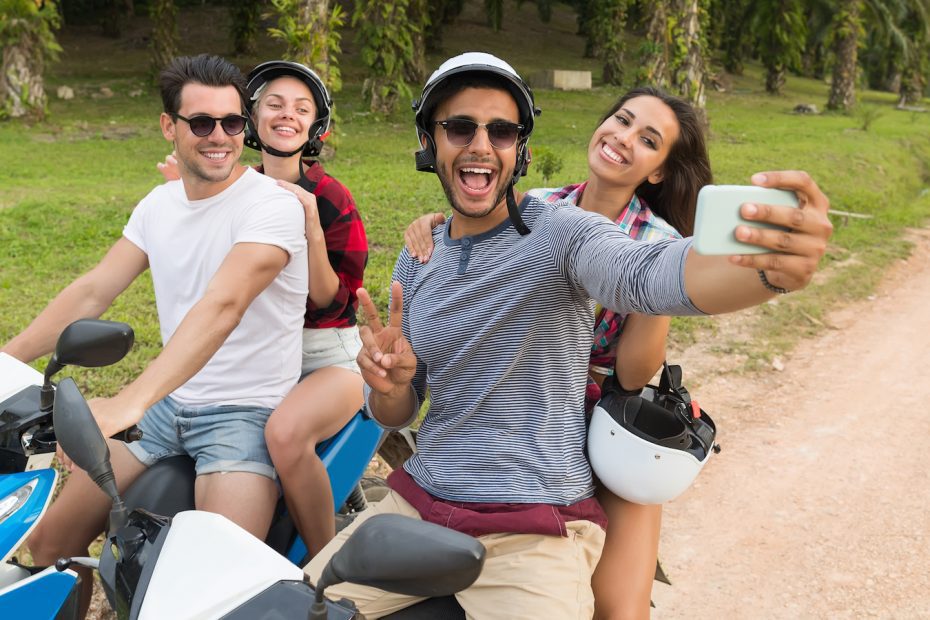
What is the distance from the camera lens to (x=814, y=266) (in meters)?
1.37

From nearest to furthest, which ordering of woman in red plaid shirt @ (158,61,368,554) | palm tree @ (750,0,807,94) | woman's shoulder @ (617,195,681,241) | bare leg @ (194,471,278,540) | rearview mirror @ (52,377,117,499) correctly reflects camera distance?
rearview mirror @ (52,377,117,499), bare leg @ (194,471,278,540), woman in red plaid shirt @ (158,61,368,554), woman's shoulder @ (617,195,681,241), palm tree @ (750,0,807,94)

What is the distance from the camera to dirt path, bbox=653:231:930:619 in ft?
12.6

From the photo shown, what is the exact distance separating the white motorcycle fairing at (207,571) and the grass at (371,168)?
3658 mm

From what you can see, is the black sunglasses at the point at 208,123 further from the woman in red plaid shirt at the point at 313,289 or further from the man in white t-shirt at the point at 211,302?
the woman in red plaid shirt at the point at 313,289

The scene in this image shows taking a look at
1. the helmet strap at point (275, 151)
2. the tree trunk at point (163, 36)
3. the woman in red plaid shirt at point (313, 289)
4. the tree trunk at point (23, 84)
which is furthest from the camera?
the tree trunk at point (163, 36)

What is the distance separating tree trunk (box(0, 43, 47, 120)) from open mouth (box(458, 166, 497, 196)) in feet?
47.5

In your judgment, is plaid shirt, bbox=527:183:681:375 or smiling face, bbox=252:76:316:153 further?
smiling face, bbox=252:76:316:153

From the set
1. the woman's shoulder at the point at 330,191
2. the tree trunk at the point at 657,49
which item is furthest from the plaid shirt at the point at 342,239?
the tree trunk at the point at 657,49

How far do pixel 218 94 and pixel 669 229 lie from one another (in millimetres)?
1456

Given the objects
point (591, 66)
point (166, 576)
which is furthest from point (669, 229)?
point (591, 66)

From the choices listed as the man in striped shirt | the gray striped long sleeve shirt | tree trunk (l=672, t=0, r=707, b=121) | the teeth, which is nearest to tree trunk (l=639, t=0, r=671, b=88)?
tree trunk (l=672, t=0, r=707, b=121)

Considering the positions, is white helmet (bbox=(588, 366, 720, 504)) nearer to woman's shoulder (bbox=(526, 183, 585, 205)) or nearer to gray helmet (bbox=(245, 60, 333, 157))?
woman's shoulder (bbox=(526, 183, 585, 205))

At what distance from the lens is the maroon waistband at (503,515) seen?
6.62 feet

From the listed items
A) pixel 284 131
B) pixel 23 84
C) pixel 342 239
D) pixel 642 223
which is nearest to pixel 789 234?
pixel 642 223
